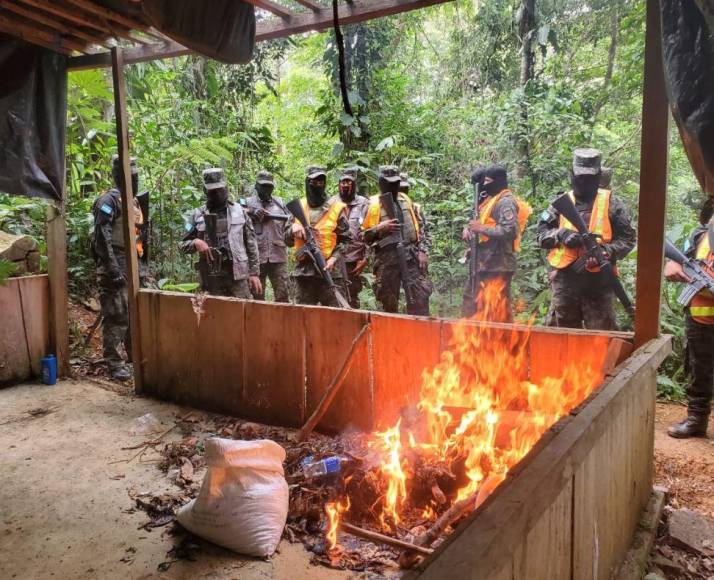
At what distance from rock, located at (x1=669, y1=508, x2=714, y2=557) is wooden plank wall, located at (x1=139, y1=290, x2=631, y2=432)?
1.17 metres

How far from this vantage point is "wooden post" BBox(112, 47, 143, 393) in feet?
17.3

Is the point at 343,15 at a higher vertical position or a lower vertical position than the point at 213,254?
higher

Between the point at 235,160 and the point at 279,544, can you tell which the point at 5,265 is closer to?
the point at 279,544

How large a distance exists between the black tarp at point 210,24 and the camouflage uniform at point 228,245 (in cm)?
306

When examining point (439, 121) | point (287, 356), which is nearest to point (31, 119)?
point (287, 356)

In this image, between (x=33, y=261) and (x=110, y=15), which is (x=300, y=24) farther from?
(x=33, y=261)

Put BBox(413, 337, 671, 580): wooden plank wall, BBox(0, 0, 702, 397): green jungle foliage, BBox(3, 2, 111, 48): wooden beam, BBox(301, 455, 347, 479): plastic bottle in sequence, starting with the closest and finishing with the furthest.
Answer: BBox(413, 337, 671, 580): wooden plank wall → BBox(301, 455, 347, 479): plastic bottle → BBox(3, 2, 111, 48): wooden beam → BBox(0, 0, 702, 397): green jungle foliage

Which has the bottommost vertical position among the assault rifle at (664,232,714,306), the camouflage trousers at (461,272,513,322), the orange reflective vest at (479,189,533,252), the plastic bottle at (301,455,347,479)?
the plastic bottle at (301,455,347,479)

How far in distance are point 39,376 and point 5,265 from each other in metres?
2.21

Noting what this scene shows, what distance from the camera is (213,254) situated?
6875 mm

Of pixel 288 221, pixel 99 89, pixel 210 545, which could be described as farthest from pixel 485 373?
pixel 99 89

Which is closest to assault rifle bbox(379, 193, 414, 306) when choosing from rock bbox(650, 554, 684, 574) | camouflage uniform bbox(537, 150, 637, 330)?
camouflage uniform bbox(537, 150, 637, 330)

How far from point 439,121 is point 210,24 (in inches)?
307

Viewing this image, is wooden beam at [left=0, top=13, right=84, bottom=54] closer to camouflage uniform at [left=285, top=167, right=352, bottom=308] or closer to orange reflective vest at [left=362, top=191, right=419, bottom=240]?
camouflage uniform at [left=285, top=167, right=352, bottom=308]
